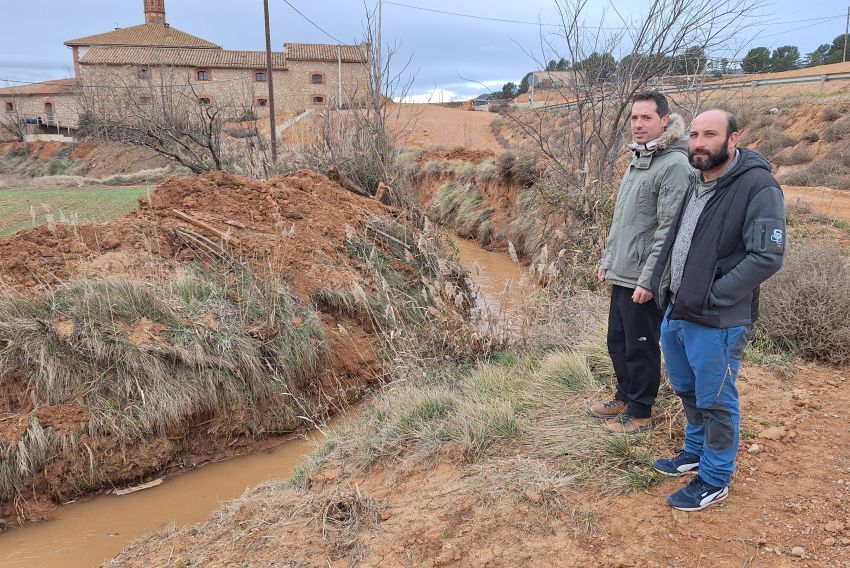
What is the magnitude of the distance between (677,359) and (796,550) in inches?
36.3

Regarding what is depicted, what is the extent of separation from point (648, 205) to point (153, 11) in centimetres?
5569

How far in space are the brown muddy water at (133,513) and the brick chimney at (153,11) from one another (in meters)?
52.7

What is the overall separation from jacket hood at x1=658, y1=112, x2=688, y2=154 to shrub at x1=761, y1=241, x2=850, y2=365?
241 centimetres

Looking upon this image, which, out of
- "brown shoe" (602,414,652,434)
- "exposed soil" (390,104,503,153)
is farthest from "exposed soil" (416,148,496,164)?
"brown shoe" (602,414,652,434)

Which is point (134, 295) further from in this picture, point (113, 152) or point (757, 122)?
point (113, 152)

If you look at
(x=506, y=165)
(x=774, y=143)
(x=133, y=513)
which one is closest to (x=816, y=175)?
(x=774, y=143)

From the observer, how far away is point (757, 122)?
70.8ft

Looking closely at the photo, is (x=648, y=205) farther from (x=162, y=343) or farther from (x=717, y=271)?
(x=162, y=343)

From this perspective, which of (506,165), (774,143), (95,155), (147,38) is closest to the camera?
(506,165)

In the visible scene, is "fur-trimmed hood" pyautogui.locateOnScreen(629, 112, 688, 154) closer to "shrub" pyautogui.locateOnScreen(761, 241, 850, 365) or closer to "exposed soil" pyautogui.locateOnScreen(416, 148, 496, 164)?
"shrub" pyautogui.locateOnScreen(761, 241, 850, 365)

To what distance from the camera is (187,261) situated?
670cm

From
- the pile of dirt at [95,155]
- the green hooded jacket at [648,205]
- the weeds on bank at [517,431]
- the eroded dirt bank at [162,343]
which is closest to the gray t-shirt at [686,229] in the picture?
the green hooded jacket at [648,205]

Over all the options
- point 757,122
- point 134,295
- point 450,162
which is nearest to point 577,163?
point 134,295

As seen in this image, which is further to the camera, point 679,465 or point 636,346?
point 636,346
